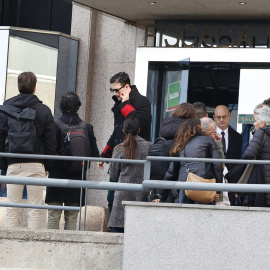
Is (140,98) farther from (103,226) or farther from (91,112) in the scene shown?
(91,112)

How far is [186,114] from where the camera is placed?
8.56m


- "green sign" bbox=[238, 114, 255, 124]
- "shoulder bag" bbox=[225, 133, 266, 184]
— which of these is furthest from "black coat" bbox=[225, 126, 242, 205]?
"green sign" bbox=[238, 114, 255, 124]

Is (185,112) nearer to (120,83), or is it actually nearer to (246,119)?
(120,83)

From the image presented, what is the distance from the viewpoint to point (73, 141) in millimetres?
9219

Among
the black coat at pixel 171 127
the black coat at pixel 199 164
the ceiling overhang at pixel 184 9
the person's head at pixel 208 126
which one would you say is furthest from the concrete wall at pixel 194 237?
the ceiling overhang at pixel 184 9

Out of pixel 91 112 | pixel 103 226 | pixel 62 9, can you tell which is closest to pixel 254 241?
pixel 103 226

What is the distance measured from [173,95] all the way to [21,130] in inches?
193

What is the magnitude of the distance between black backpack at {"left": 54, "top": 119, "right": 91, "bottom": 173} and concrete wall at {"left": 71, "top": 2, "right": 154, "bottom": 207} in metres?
4.08

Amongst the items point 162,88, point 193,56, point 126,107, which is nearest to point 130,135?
point 126,107

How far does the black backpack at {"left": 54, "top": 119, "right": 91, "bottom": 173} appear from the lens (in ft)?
30.1

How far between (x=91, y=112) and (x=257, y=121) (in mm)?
5580

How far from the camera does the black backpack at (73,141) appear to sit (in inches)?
361

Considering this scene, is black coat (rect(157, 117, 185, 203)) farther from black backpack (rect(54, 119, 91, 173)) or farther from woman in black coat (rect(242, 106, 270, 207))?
black backpack (rect(54, 119, 91, 173))

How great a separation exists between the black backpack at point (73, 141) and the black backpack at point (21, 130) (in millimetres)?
597
